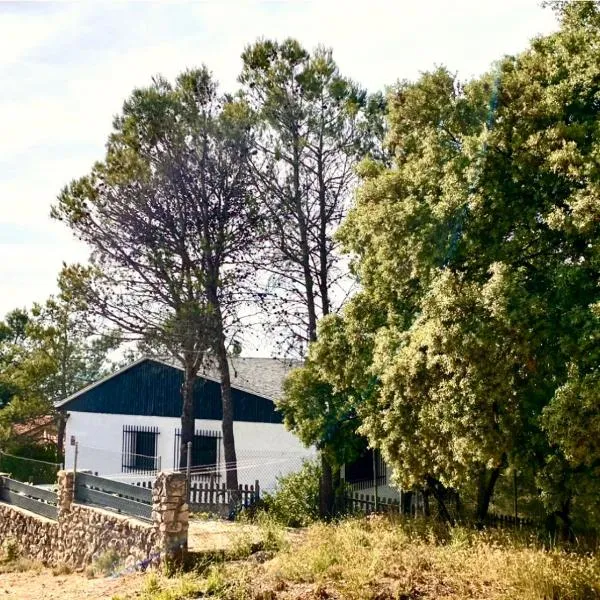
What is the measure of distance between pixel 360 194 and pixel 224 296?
822 centimetres

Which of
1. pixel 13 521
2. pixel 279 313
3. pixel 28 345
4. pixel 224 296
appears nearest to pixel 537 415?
pixel 279 313

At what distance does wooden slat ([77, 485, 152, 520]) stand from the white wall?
303 centimetres

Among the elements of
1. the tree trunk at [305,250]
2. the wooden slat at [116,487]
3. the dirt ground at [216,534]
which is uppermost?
the tree trunk at [305,250]

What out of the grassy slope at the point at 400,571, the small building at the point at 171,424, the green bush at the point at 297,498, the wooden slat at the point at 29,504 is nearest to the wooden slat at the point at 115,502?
the wooden slat at the point at 29,504

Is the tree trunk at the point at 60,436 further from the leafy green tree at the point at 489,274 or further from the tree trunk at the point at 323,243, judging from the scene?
the leafy green tree at the point at 489,274

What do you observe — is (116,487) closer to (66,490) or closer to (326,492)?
(66,490)

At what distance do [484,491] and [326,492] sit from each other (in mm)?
5653

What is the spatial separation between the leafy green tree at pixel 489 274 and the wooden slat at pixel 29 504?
9.24 meters

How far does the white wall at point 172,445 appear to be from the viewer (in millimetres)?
21797

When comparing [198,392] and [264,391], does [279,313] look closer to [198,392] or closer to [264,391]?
[264,391]

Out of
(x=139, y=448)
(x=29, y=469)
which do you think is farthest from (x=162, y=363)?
(x=29, y=469)

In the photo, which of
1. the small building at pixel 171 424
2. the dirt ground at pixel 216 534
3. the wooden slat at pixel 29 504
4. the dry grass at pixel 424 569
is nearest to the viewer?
the dry grass at pixel 424 569

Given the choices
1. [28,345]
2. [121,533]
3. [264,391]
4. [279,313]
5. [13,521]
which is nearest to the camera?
[121,533]

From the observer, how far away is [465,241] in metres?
12.5
